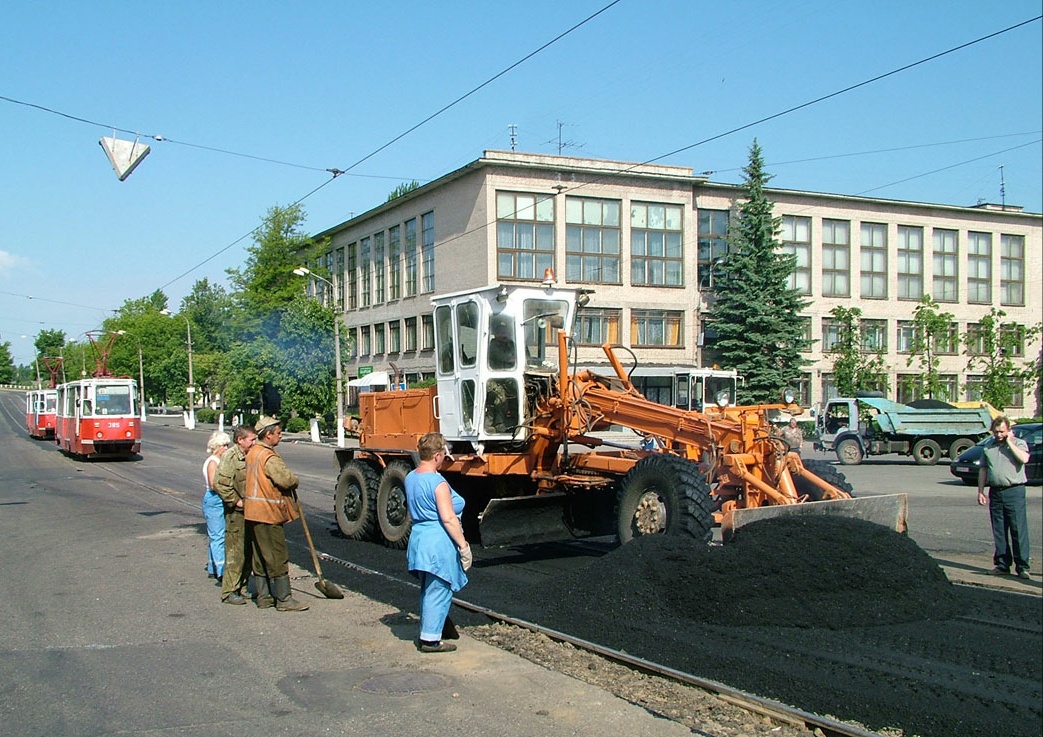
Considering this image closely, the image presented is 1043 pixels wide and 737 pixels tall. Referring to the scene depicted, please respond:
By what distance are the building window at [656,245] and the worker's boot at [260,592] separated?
Answer: 41.1 metres

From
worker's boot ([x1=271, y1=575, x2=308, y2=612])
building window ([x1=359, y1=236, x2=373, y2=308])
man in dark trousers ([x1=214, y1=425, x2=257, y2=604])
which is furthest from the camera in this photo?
building window ([x1=359, y1=236, x2=373, y2=308])

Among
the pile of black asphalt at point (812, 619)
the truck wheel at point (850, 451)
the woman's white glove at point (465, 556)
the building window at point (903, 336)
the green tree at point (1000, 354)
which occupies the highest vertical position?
the building window at point (903, 336)

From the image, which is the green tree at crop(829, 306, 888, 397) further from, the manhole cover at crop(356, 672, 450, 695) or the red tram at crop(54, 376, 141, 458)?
the manhole cover at crop(356, 672, 450, 695)

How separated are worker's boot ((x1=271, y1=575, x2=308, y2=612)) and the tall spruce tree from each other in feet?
123

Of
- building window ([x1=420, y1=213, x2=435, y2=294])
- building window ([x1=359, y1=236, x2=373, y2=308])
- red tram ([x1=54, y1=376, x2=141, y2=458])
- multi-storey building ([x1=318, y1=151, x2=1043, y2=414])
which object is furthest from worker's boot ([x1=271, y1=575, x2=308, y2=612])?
building window ([x1=359, y1=236, x2=373, y2=308])

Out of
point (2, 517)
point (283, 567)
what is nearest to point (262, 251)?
point (2, 517)

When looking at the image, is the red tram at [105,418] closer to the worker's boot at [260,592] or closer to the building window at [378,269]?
the building window at [378,269]

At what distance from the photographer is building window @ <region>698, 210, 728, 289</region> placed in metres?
51.0

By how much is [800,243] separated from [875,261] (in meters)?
4.09

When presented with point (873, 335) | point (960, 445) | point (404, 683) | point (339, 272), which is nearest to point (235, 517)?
point (404, 683)

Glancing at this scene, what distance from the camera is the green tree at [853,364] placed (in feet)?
144

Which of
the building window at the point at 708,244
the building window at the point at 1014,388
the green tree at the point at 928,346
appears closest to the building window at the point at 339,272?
the building window at the point at 708,244

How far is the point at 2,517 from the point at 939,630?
16.2 meters

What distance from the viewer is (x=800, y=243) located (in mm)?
51188
